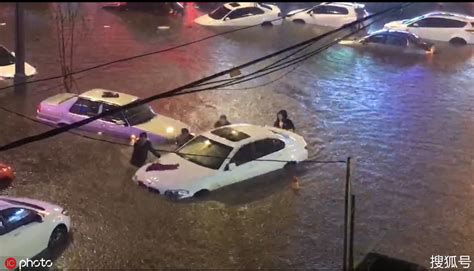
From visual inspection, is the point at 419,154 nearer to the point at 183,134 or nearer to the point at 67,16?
the point at 183,134

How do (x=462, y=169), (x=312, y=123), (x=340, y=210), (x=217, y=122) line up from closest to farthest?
(x=340, y=210), (x=462, y=169), (x=217, y=122), (x=312, y=123)

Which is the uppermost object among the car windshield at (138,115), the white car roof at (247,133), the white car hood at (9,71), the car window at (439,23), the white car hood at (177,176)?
the car window at (439,23)

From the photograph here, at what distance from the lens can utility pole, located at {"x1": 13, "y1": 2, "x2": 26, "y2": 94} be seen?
63.1 ft

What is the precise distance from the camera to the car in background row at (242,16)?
29016 millimetres

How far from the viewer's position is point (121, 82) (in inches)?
835

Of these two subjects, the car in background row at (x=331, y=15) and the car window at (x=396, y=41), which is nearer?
the car window at (x=396, y=41)

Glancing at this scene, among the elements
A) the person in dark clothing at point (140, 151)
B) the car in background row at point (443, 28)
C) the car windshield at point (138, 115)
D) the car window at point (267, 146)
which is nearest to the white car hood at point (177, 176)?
the person in dark clothing at point (140, 151)

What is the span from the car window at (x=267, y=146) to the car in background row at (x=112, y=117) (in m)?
2.48

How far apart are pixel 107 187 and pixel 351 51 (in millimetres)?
14104

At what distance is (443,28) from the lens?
27250 millimetres

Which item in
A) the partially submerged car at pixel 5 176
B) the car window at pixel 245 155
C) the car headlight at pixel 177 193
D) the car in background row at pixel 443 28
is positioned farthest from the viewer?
the car in background row at pixel 443 28

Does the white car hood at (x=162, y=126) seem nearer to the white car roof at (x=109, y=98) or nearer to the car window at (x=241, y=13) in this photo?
the white car roof at (x=109, y=98)

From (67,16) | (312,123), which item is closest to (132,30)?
(67,16)

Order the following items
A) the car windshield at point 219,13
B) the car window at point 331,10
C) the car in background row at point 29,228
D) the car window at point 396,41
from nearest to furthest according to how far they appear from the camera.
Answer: the car in background row at point 29,228
the car window at point 396,41
the car windshield at point 219,13
the car window at point 331,10
